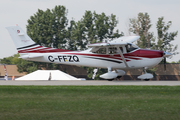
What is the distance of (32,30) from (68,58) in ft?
107

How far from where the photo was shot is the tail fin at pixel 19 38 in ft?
70.3

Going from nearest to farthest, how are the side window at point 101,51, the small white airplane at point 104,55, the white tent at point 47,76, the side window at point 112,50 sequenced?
the small white airplane at point 104,55, the side window at point 112,50, the side window at point 101,51, the white tent at point 47,76

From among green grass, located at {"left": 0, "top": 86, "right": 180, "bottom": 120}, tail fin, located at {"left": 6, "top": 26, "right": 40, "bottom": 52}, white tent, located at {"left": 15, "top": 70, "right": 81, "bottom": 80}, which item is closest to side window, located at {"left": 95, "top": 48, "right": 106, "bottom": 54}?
white tent, located at {"left": 15, "top": 70, "right": 81, "bottom": 80}

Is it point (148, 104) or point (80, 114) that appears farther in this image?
point (148, 104)

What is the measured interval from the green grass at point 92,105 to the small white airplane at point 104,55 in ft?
26.5

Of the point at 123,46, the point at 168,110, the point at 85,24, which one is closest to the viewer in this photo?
the point at 168,110

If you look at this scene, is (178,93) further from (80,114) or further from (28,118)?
(28,118)

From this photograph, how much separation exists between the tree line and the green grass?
36.0 meters

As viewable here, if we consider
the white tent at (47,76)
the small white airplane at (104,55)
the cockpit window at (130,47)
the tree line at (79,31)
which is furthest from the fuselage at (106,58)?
the tree line at (79,31)

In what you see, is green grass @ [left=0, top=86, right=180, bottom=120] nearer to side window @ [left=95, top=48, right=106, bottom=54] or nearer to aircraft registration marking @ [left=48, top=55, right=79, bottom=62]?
side window @ [left=95, top=48, right=106, bottom=54]

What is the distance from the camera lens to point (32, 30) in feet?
170

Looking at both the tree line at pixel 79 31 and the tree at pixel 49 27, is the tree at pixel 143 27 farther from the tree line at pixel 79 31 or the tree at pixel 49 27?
the tree at pixel 49 27

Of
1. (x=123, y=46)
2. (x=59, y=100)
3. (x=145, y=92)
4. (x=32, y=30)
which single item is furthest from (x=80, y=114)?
(x=32, y=30)

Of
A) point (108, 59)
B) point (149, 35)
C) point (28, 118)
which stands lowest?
point (28, 118)
